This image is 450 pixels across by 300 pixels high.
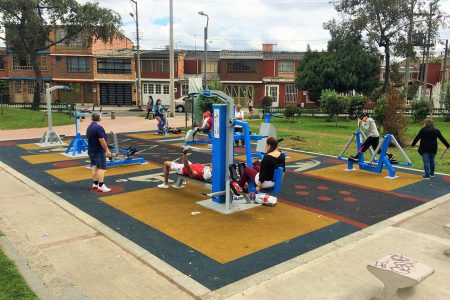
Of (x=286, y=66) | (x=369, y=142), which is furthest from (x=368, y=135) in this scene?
(x=286, y=66)

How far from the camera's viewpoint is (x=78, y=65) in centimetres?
4728

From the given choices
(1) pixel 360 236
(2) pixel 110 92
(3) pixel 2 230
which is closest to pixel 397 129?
(1) pixel 360 236

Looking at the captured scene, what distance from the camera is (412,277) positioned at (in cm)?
408

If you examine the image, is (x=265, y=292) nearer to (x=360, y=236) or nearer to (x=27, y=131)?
(x=360, y=236)

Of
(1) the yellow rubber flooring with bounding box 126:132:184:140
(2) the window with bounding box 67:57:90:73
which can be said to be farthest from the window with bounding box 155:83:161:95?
(1) the yellow rubber flooring with bounding box 126:132:184:140

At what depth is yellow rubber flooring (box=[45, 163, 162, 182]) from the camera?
10.2 metres

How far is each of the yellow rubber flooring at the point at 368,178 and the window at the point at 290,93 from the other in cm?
3700

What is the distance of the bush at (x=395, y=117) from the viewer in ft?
51.4

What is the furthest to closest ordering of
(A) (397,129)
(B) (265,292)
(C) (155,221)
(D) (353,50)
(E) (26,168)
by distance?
(D) (353,50) → (A) (397,129) → (E) (26,168) → (C) (155,221) → (B) (265,292)

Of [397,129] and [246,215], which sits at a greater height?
[397,129]

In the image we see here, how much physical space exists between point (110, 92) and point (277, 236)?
151ft

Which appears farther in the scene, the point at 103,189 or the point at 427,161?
the point at 427,161

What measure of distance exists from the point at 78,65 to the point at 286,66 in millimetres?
24666

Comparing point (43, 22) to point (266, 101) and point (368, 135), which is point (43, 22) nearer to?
point (266, 101)
